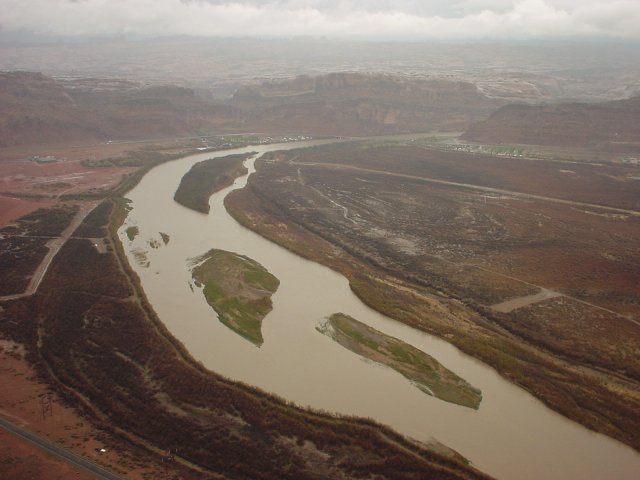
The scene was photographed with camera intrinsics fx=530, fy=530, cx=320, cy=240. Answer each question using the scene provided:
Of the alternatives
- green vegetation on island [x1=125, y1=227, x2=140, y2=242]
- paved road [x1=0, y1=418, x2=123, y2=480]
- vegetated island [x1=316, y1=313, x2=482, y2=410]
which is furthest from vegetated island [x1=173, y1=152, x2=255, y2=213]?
paved road [x1=0, y1=418, x2=123, y2=480]

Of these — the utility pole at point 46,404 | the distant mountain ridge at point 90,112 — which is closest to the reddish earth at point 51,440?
the utility pole at point 46,404

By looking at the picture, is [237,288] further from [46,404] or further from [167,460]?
[167,460]

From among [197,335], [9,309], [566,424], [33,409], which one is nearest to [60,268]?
[9,309]

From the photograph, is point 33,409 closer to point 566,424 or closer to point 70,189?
point 566,424

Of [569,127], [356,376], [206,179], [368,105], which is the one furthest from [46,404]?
[368,105]

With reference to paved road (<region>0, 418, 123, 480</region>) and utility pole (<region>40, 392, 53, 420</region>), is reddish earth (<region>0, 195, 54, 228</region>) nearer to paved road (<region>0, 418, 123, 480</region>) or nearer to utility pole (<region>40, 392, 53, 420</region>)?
utility pole (<region>40, 392, 53, 420</region>)
